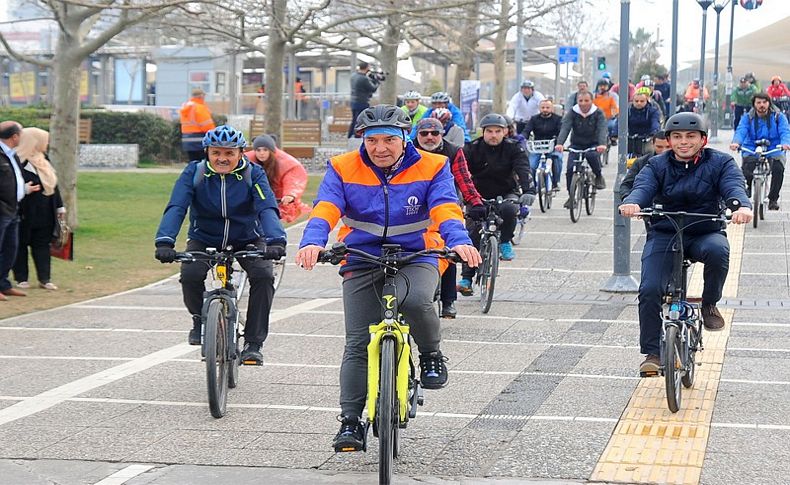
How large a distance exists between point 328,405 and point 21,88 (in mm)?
45209

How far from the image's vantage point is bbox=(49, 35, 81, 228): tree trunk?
61.7 ft

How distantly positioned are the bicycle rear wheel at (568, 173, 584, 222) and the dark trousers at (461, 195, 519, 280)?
5.62 meters

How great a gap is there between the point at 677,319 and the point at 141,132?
26.9 meters

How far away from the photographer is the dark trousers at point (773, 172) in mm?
18812

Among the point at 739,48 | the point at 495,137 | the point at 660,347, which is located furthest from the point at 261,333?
the point at 739,48

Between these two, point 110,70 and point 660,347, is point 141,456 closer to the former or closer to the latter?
point 660,347

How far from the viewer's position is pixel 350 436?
21.5ft

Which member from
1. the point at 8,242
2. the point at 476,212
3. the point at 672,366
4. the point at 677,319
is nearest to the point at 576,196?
the point at 476,212

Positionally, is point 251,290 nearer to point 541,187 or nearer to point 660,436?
point 660,436

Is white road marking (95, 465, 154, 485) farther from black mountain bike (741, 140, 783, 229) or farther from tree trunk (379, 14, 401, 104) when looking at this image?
tree trunk (379, 14, 401, 104)

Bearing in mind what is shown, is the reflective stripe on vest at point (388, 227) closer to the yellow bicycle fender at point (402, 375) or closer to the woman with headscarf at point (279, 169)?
the yellow bicycle fender at point (402, 375)

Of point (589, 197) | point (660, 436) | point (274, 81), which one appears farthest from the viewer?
point (274, 81)

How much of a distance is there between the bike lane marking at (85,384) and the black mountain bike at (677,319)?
3.63 m

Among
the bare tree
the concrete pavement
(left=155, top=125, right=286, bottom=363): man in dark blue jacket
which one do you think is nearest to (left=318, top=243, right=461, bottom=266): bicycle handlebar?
the concrete pavement
